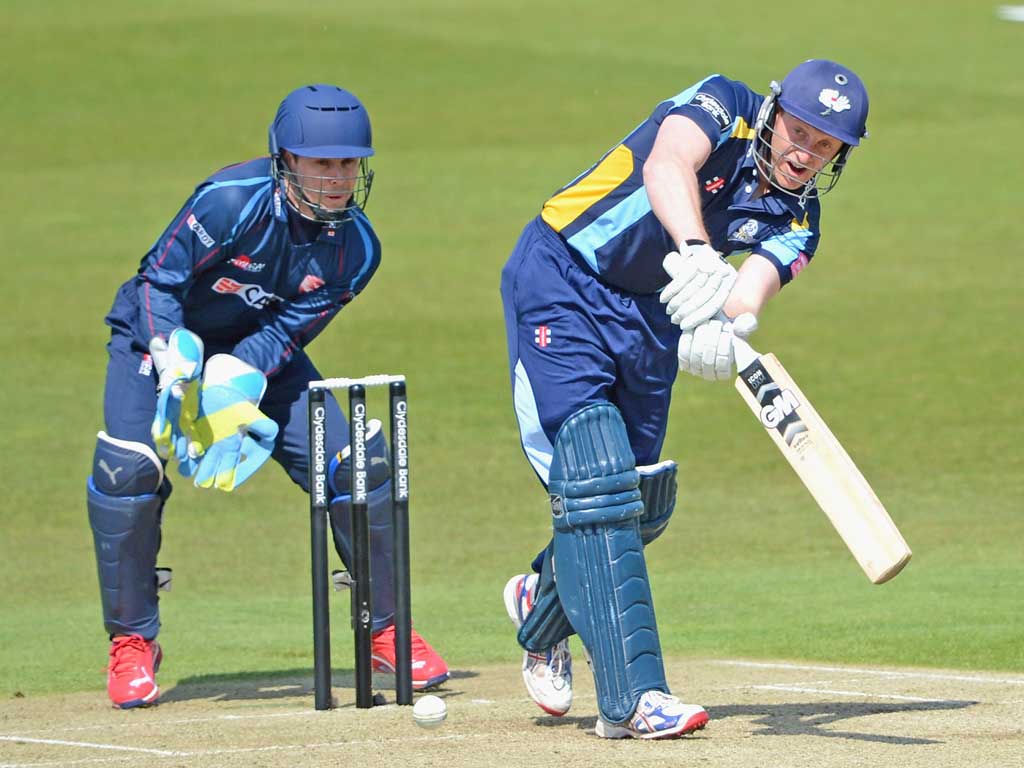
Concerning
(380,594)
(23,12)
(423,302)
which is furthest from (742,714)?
(23,12)

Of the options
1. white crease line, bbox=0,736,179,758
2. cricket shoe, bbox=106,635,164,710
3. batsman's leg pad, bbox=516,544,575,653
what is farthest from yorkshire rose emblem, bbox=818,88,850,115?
cricket shoe, bbox=106,635,164,710

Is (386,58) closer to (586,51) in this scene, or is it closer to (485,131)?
(586,51)

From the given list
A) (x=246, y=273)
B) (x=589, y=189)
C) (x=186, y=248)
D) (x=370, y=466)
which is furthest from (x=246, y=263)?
(x=589, y=189)

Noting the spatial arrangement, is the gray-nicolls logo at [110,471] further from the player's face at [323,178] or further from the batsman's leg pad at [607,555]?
the batsman's leg pad at [607,555]

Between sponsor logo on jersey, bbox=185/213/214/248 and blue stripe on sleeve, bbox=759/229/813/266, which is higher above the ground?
sponsor logo on jersey, bbox=185/213/214/248

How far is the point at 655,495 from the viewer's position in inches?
219

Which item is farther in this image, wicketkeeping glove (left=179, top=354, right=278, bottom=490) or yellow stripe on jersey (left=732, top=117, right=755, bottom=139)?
wicketkeeping glove (left=179, top=354, right=278, bottom=490)

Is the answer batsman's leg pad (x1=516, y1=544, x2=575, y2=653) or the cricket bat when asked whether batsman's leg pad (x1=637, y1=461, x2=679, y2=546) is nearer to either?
batsman's leg pad (x1=516, y1=544, x2=575, y2=653)

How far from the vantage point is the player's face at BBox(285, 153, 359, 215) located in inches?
245

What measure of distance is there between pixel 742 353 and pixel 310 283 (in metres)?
2.13

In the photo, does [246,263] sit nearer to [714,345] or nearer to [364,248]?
[364,248]

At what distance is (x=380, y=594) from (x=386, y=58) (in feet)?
77.3

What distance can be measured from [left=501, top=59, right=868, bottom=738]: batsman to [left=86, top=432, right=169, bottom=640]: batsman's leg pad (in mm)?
1451

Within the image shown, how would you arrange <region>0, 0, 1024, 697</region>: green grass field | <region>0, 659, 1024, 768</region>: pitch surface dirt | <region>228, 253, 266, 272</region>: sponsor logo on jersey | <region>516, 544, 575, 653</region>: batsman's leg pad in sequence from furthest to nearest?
<region>0, 0, 1024, 697</region>: green grass field < <region>228, 253, 266, 272</region>: sponsor logo on jersey < <region>516, 544, 575, 653</region>: batsman's leg pad < <region>0, 659, 1024, 768</region>: pitch surface dirt
